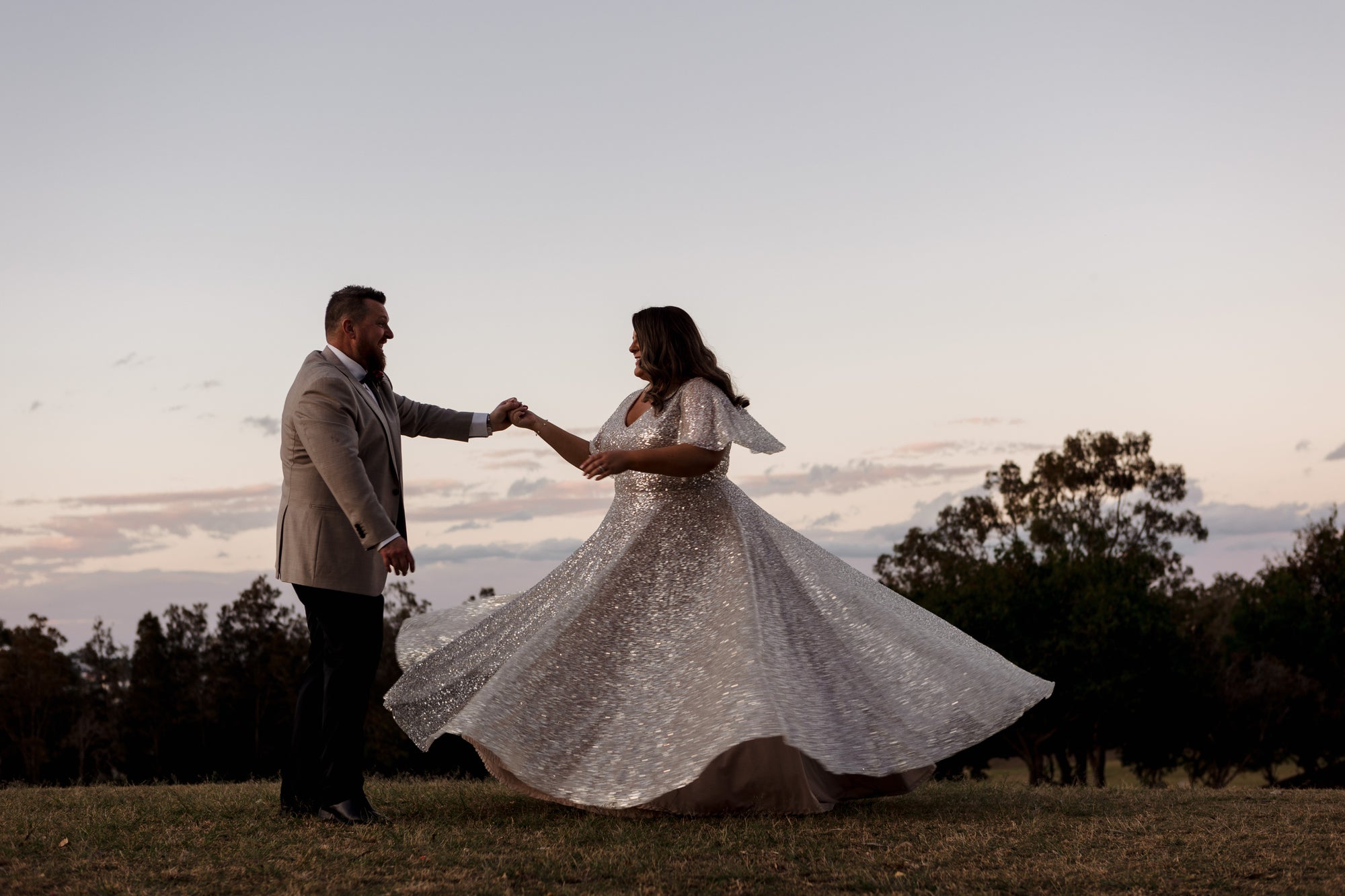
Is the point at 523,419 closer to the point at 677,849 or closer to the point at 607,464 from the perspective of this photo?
the point at 607,464

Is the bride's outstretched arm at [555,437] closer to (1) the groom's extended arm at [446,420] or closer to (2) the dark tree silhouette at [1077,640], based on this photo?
(1) the groom's extended arm at [446,420]

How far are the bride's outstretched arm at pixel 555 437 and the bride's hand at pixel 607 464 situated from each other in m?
0.88

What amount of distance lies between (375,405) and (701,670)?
2.56 metres

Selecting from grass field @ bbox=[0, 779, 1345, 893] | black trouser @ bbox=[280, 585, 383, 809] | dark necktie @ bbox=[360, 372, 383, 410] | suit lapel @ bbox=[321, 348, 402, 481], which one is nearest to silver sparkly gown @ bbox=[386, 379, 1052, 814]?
grass field @ bbox=[0, 779, 1345, 893]

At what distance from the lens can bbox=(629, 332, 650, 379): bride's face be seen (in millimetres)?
7551

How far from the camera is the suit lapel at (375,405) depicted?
6977mm

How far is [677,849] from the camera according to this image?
18.8 ft

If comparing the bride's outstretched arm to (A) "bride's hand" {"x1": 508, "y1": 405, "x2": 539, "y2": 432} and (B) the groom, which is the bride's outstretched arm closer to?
(A) "bride's hand" {"x1": 508, "y1": 405, "x2": 539, "y2": 432}

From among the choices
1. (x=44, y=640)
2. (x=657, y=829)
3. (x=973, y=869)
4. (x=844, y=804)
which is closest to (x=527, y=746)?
(x=657, y=829)

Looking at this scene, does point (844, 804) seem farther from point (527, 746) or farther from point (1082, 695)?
point (1082, 695)

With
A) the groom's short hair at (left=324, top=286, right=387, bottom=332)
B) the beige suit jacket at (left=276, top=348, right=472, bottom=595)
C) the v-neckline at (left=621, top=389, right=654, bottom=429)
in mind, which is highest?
the groom's short hair at (left=324, top=286, right=387, bottom=332)

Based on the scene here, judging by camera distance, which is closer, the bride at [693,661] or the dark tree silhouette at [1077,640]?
the bride at [693,661]

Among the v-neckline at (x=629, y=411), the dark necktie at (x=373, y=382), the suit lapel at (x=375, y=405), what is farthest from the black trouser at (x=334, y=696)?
the v-neckline at (x=629, y=411)

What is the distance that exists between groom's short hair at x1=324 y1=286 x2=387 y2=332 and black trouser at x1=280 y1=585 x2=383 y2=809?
1658 millimetres
